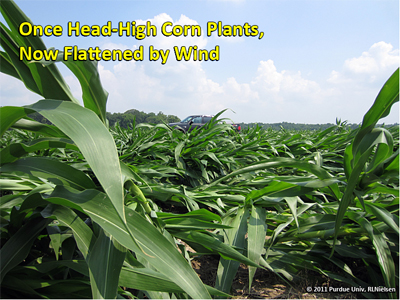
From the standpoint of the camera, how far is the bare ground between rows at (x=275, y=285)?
0.74 meters

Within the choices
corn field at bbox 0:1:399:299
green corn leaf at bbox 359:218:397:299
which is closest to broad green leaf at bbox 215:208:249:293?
corn field at bbox 0:1:399:299

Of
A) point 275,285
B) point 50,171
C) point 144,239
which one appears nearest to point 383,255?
point 275,285

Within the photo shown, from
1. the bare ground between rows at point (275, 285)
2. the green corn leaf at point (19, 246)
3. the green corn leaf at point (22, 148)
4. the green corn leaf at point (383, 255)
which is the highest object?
the green corn leaf at point (22, 148)

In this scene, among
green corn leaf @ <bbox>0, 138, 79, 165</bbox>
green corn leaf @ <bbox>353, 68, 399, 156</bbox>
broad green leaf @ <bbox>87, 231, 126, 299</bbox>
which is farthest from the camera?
green corn leaf @ <bbox>353, 68, 399, 156</bbox>

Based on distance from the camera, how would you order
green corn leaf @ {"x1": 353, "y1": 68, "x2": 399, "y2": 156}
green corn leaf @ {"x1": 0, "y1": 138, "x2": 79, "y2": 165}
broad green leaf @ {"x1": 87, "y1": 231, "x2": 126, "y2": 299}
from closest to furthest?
broad green leaf @ {"x1": 87, "y1": 231, "x2": 126, "y2": 299}
green corn leaf @ {"x1": 0, "y1": 138, "x2": 79, "y2": 165}
green corn leaf @ {"x1": 353, "y1": 68, "x2": 399, "y2": 156}

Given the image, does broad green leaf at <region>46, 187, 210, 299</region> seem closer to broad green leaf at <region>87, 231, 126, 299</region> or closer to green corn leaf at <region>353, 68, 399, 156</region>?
broad green leaf at <region>87, 231, 126, 299</region>

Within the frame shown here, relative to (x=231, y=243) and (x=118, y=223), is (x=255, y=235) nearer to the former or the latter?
(x=231, y=243)

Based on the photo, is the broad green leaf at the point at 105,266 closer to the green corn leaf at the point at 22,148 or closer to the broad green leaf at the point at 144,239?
the broad green leaf at the point at 144,239

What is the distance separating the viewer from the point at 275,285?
79cm

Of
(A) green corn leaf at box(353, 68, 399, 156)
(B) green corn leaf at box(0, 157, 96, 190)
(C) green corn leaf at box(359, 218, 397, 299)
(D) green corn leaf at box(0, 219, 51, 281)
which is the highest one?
(A) green corn leaf at box(353, 68, 399, 156)

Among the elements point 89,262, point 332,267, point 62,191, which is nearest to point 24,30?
point 62,191

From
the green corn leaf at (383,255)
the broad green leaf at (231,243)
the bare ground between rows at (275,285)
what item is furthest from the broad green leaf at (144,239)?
the green corn leaf at (383,255)

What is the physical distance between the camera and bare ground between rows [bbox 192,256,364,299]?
74 centimetres

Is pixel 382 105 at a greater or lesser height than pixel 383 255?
greater
